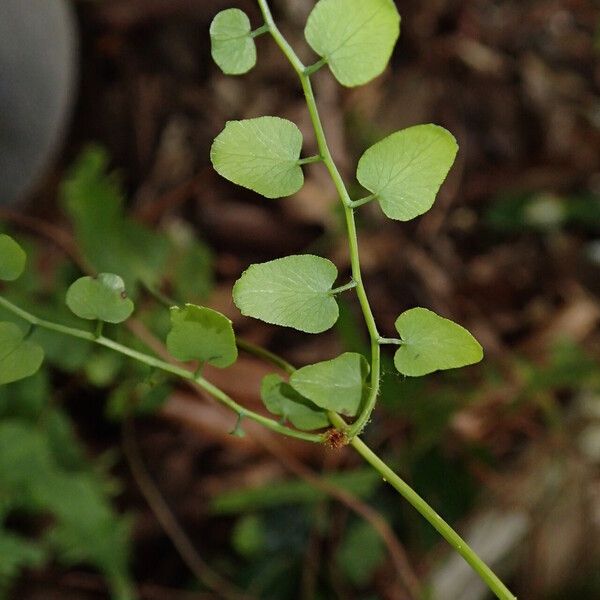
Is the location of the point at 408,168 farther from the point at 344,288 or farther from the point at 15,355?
the point at 15,355

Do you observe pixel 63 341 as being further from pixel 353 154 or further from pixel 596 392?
pixel 596 392

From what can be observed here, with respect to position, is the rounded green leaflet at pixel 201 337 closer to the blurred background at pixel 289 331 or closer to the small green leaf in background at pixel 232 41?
the small green leaf in background at pixel 232 41

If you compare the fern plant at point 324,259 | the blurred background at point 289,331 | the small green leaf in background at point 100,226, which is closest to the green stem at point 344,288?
the fern plant at point 324,259

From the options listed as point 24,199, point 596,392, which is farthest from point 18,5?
point 596,392

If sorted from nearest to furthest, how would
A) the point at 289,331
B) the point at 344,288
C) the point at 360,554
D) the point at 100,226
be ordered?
1. the point at 344,288
2. the point at 100,226
3. the point at 360,554
4. the point at 289,331

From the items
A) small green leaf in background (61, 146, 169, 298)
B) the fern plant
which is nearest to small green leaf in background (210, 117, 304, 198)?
the fern plant

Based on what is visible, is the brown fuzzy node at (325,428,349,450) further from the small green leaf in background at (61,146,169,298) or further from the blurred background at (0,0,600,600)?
the small green leaf in background at (61,146,169,298)

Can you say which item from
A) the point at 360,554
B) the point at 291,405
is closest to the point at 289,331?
the point at 360,554
